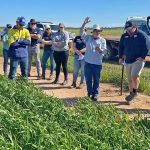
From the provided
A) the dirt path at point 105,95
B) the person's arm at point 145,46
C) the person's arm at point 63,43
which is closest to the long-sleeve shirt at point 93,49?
the person's arm at point 145,46

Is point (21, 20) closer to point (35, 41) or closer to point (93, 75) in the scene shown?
point (93, 75)

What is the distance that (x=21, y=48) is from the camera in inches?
417

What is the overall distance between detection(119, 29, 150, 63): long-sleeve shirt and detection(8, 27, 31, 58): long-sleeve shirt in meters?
2.20


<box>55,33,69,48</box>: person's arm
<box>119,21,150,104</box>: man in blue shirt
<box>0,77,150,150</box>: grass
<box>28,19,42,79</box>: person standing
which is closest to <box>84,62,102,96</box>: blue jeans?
<box>119,21,150,104</box>: man in blue shirt

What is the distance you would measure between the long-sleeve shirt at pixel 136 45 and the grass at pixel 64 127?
2.75 metres

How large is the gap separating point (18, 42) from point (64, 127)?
4.82 metres

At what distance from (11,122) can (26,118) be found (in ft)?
1.20

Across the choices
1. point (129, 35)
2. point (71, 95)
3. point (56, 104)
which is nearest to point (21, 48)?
point (71, 95)

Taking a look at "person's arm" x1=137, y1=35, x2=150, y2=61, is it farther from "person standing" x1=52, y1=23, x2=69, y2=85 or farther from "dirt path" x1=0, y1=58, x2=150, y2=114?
"person standing" x1=52, y1=23, x2=69, y2=85

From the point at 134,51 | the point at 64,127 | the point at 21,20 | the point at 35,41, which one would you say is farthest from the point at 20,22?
the point at 64,127

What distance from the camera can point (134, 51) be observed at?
10.0 m

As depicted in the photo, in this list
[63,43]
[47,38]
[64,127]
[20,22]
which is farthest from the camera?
[47,38]

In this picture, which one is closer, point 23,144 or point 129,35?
point 23,144

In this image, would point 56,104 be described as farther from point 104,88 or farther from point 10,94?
point 104,88
